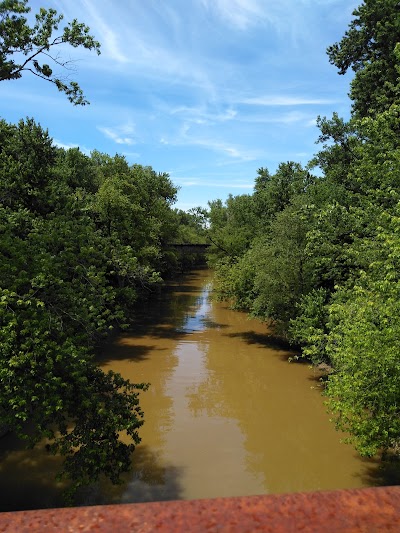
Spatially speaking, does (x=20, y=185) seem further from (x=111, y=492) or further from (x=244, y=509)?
(x=244, y=509)

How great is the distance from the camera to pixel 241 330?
2950cm

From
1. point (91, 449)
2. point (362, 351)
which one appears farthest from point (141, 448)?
point (362, 351)

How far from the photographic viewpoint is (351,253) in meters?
13.9

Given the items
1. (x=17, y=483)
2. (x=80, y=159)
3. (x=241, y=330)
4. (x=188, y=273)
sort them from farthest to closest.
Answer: (x=188, y=273) < (x=80, y=159) < (x=241, y=330) < (x=17, y=483)

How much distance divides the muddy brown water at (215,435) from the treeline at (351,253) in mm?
1464

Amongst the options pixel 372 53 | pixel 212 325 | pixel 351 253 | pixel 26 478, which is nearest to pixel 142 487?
pixel 26 478

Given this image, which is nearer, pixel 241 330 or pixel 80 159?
pixel 241 330

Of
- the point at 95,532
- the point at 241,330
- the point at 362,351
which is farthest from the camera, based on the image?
the point at 241,330

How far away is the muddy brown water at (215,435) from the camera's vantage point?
Result: 38.3ft

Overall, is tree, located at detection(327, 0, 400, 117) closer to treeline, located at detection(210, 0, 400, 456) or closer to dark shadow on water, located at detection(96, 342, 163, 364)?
treeline, located at detection(210, 0, 400, 456)

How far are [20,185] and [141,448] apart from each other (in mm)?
10042

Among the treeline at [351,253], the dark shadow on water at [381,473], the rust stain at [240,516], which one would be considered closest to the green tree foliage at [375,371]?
the treeline at [351,253]

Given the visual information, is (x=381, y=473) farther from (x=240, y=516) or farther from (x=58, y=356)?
(x=240, y=516)

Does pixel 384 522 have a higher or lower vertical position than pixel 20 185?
lower
